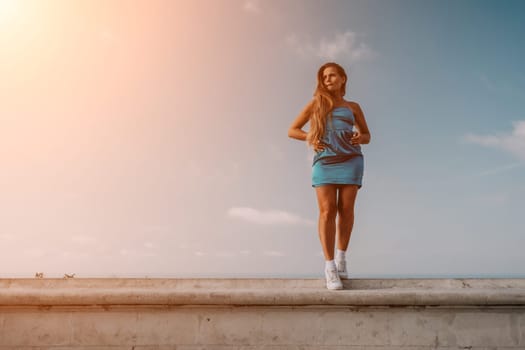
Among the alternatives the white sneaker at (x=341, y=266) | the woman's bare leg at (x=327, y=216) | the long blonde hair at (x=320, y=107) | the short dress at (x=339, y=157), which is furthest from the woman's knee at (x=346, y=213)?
the long blonde hair at (x=320, y=107)

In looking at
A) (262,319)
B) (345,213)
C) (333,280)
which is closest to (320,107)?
(345,213)

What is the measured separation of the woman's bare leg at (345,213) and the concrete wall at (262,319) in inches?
41.6

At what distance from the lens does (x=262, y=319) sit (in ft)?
11.0

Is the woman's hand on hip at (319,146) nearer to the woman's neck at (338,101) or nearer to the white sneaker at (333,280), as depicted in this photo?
the woman's neck at (338,101)

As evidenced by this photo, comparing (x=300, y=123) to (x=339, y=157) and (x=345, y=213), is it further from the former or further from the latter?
(x=345, y=213)

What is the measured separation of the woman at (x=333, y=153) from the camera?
4262 mm

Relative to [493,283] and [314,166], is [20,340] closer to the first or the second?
[314,166]

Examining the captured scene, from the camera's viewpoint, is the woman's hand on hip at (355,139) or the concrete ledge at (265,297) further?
the woman's hand on hip at (355,139)

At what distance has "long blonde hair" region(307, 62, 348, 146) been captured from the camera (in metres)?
4.43

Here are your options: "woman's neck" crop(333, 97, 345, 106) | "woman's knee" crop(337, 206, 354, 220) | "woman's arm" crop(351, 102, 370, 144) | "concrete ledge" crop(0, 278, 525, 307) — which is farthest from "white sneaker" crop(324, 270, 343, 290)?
"woman's neck" crop(333, 97, 345, 106)

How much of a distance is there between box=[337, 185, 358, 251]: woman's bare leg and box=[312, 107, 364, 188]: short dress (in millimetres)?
90

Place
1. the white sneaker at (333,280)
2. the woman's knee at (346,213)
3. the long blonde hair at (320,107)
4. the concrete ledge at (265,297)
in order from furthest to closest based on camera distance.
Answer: the long blonde hair at (320,107) → the woman's knee at (346,213) → the white sneaker at (333,280) → the concrete ledge at (265,297)

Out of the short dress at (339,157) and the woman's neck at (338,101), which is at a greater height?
the woman's neck at (338,101)

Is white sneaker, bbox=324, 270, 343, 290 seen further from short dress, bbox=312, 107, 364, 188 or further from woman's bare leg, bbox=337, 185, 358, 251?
short dress, bbox=312, 107, 364, 188
